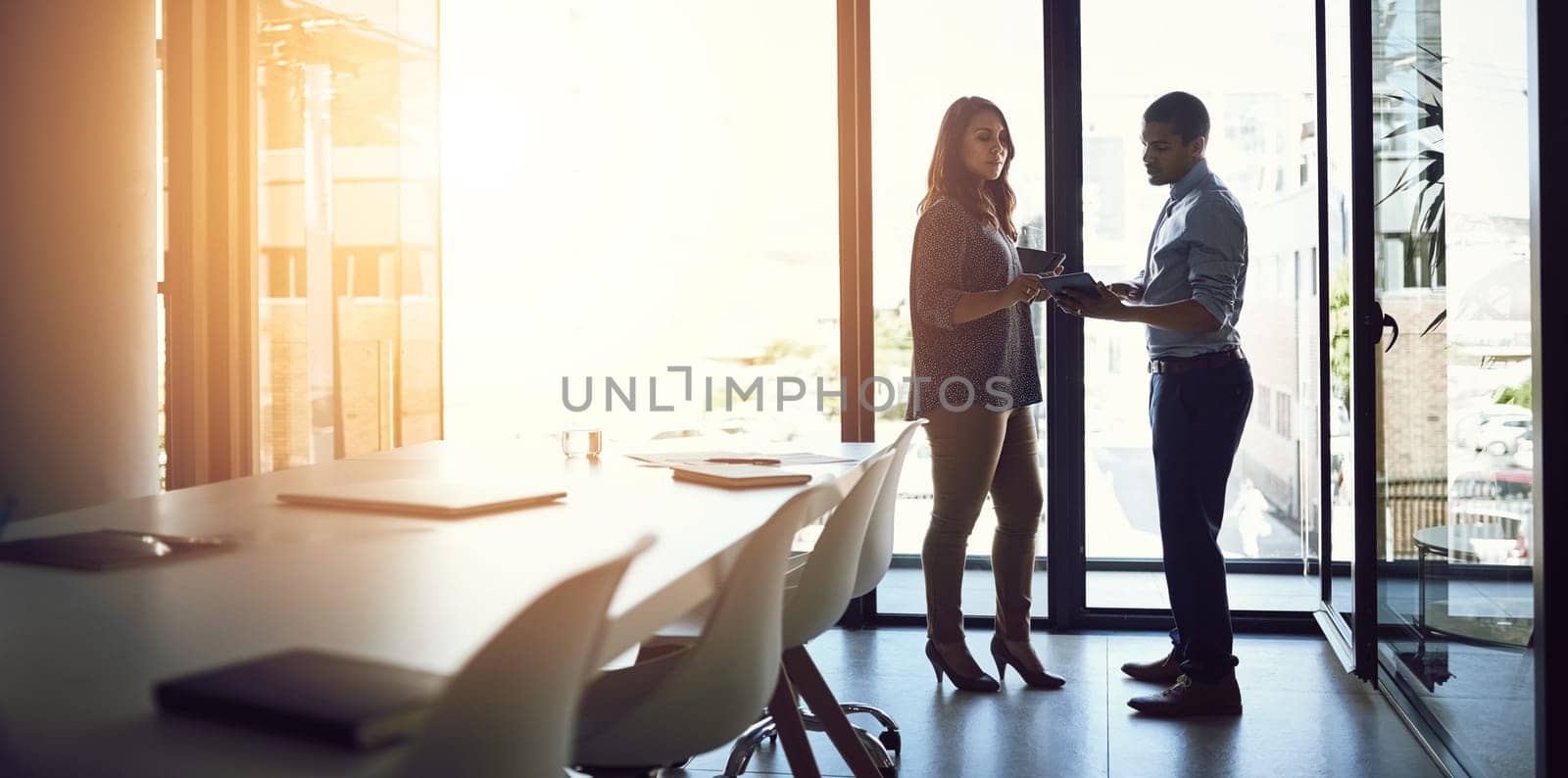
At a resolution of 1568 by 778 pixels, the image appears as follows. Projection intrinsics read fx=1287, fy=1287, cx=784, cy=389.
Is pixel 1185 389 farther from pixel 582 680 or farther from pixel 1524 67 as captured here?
pixel 582 680

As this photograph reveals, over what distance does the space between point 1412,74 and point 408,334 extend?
11.8 feet

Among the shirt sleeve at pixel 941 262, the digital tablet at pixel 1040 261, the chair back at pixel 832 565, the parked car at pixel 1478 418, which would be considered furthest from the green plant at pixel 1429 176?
the chair back at pixel 832 565

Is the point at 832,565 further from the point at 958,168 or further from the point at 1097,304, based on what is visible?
the point at 958,168

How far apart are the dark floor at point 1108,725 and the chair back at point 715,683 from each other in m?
1.35

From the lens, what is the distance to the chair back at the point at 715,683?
1.73 metres

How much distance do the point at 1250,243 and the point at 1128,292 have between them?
98 centimetres

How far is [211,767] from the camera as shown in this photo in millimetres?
973

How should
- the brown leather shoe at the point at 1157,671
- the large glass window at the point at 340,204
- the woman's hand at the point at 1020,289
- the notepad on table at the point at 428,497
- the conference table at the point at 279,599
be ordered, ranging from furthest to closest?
the large glass window at the point at 340,204 < the brown leather shoe at the point at 1157,671 < the woman's hand at the point at 1020,289 < the notepad on table at the point at 428,497 < the conference table at the point at 279,599

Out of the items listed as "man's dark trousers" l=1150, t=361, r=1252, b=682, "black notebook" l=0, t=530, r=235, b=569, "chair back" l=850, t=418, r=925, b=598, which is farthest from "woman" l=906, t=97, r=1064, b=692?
"black notebook" l=0, t=530, r=235, b=569

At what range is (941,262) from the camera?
379 cm

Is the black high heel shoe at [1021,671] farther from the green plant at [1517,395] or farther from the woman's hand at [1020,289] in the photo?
the green plant at [1517,395]

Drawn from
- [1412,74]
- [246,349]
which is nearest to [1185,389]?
[1412,74]

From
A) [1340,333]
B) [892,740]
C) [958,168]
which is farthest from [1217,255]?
[892,740]

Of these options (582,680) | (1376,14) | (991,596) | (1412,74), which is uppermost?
(1376,14)
